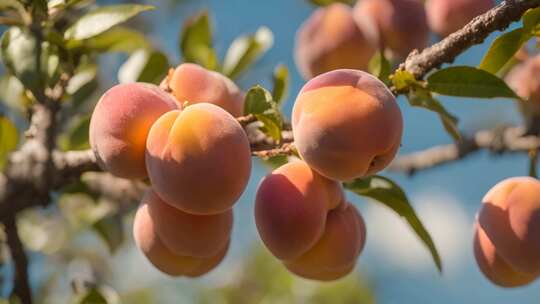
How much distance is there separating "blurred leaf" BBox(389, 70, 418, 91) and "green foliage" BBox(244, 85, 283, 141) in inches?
6.0

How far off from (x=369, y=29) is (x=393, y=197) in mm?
519

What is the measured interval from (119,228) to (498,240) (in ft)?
2.70

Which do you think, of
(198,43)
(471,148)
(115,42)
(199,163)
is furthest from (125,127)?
(471,148)

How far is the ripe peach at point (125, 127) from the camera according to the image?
98cm

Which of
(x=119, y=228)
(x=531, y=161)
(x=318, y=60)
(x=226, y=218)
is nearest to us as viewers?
(x=226, y=218)

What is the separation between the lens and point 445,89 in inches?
41.2

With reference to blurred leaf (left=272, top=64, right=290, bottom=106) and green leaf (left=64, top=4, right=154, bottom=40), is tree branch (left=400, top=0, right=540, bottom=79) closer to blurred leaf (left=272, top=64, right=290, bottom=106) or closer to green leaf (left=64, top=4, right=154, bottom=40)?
blurred leaf (left=272, top=64, right=290, bottom=106)

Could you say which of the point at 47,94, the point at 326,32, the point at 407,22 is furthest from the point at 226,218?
the point at 407,22

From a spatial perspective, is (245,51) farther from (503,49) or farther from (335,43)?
(503,49)

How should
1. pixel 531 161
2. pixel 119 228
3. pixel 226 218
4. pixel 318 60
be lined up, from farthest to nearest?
pixel 119 228
pixel 318 60
pixel 531 161
pixel 226 218

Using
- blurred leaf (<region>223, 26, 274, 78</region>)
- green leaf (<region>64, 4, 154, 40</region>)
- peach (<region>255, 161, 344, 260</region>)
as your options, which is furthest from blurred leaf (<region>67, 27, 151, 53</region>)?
peach (<region>255, 161, 344, 260</region>)

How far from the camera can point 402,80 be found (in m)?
1.04

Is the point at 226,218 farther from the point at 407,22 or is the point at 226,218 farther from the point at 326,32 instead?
the point at 407,22

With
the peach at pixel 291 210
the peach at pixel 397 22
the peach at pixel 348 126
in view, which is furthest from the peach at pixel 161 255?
the peach at pixel 397 22
